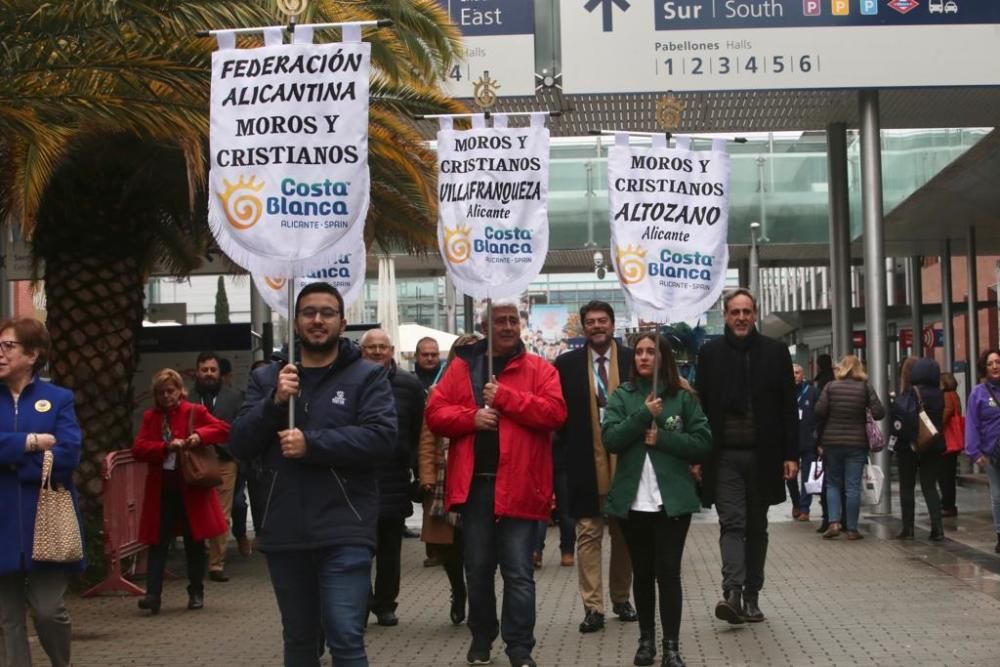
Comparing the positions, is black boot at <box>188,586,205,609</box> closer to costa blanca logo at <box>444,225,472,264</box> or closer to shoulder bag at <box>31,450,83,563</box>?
costa blanca logo at <box>444,225,472,264</box>

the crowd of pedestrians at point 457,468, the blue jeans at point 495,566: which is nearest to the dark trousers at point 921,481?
the crowd of pedestrians at point 457,468

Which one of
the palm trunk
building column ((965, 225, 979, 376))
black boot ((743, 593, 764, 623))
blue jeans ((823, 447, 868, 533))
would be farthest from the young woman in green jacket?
building column ((965, 225, 979, 376))

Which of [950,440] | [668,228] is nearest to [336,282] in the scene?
[668,228]

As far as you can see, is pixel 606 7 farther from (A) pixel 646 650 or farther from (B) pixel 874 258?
(A) pixel 646 650

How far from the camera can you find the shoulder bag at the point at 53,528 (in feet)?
22.7

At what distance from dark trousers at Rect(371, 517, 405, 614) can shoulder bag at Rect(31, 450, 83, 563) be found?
3.19 m

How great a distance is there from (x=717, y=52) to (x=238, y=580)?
8.08 metres

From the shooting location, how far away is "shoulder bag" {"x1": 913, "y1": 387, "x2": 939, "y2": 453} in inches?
601

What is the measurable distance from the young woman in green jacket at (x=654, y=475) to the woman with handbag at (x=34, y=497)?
290cm

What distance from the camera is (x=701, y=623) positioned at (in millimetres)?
10211

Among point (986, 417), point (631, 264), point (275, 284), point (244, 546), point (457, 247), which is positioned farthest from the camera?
point (244, 546)

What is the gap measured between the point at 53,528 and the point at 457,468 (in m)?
2.32

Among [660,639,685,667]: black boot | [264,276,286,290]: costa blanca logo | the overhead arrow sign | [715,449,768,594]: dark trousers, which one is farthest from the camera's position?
the overhead arrow sign

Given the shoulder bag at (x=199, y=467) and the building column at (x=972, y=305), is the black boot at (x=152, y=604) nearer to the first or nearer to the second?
the shoulder bag at (x=199, y=467)
